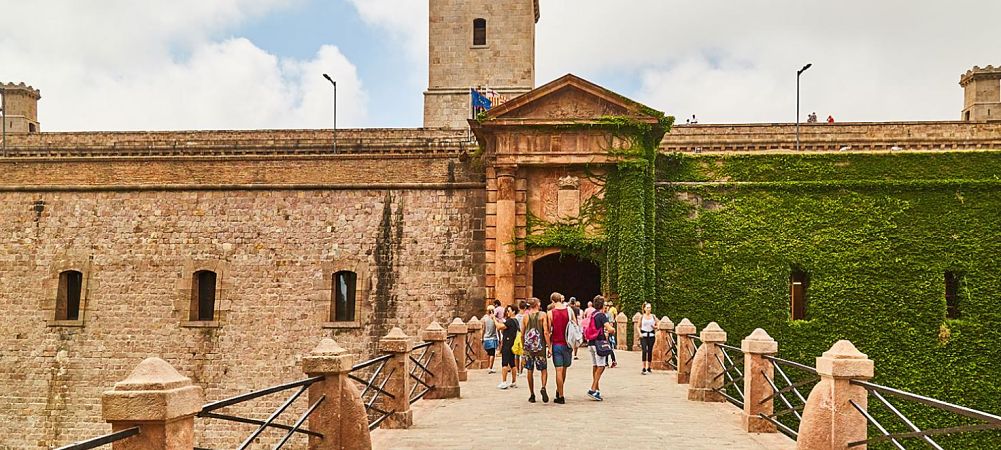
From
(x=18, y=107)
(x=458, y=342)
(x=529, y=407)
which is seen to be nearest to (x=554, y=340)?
(x=529, y=407)

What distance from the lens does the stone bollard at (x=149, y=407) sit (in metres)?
5.96

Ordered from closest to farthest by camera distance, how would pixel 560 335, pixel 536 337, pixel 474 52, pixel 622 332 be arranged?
1. pixel 560 335
2. pixel 536 337
3. pixel 622 332
4. pixel 474 52

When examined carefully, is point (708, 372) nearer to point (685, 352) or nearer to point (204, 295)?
point (685, 352)

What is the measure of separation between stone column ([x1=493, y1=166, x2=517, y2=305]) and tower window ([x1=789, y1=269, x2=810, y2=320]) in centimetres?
830

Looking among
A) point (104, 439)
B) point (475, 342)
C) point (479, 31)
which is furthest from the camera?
point (479, 31)

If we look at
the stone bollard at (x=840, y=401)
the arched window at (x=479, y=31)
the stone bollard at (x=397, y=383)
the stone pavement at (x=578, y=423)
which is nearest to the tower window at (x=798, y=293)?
the stone pavement at (x=578, y=423)

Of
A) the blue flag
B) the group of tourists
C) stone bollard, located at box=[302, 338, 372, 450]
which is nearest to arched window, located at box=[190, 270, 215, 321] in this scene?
the blue flag

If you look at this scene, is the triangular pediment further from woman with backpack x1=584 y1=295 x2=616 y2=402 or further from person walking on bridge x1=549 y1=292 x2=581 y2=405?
person walking on bridge x1=549 y1=292 x2=581 y2=405

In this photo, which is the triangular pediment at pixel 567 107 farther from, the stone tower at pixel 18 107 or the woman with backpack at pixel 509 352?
the stone tower at pixel 18 107

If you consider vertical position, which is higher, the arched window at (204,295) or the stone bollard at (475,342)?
the arched window at (204,295)

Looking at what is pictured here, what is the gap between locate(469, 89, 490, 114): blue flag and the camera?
35.0 meters

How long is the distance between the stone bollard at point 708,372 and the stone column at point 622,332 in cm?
959

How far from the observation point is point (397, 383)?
12.3m

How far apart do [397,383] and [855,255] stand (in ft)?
60.6
